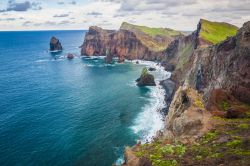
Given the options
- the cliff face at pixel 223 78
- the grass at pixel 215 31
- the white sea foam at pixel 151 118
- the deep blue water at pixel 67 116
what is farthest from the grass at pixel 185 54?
the cliff face at pixel 223 78

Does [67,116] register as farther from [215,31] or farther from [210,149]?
[215,31]

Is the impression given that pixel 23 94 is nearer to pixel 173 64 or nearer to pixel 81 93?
pixel 81 93

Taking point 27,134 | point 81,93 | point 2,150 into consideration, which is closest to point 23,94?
point 81,93

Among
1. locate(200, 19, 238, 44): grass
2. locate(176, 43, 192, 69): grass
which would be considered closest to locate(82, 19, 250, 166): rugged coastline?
locate(200, 19, 238, 44): grass

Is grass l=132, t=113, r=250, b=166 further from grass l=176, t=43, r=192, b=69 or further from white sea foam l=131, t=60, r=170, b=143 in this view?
grass l=176, t=43, r=192, b=69

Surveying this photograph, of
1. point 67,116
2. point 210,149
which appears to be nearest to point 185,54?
point 67,116

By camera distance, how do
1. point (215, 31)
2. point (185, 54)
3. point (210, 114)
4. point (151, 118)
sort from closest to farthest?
point (210, 114)
point (151, 118)
point (215, 31)
point (185, 54)
